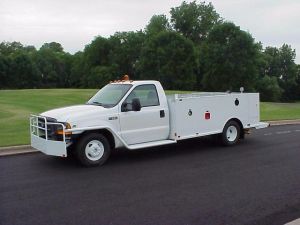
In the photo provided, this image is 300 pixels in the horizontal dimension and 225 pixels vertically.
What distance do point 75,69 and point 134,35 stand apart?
1443 centimetres

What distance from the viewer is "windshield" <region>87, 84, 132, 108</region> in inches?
404

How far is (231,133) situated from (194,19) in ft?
260

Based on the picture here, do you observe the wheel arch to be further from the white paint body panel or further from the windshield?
the white paint body panel

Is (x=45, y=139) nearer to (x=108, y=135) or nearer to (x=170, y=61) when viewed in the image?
(x=108, y=135)

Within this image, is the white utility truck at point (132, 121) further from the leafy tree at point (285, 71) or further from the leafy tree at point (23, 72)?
the leafy tree at point (285, 71)

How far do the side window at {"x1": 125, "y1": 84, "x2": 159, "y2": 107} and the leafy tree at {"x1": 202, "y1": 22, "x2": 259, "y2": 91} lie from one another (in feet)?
202

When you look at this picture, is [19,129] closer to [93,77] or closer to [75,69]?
[93,77]

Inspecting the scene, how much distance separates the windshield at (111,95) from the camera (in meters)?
10.3

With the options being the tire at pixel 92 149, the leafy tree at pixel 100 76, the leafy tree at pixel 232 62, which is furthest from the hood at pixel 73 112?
the leafy tree at pixel 100 76

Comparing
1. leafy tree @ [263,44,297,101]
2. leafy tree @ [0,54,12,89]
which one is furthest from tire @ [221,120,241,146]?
leafy tree @ [263,44,297,101]

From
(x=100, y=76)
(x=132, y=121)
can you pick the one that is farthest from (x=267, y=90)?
(x=132, y=121)

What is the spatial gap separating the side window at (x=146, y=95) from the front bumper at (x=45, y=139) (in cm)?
203

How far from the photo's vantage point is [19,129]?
15109 mm

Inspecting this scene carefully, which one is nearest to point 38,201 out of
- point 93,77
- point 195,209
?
point 195,209
